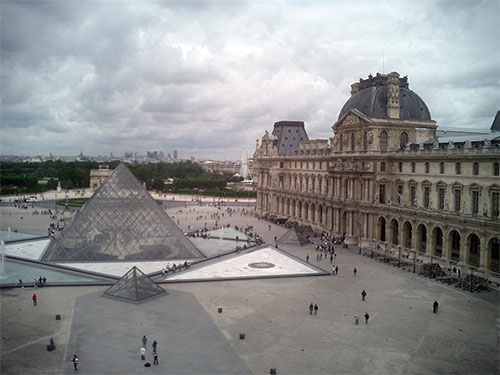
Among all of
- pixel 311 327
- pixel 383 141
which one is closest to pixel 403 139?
pixel 383 141

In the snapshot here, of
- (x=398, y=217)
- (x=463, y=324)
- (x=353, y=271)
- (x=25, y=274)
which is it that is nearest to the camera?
(x=463, y=324)

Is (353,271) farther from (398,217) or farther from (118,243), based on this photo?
(118,243)

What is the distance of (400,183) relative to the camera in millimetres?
44750

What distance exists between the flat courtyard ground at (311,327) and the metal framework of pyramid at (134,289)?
41.8 inches

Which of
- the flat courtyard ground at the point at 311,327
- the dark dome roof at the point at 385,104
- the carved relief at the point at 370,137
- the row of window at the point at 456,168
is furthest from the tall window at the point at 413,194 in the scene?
the flat courtyard ground at the point at 311,327

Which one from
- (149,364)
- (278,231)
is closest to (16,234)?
(278,231)

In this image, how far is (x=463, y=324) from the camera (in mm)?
24281

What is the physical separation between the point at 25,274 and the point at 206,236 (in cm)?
2188

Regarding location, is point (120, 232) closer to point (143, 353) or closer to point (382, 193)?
point (143, 353)

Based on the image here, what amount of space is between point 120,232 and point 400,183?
92.8ft

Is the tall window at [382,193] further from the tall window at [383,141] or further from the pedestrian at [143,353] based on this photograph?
the pedestrian at [143,353]

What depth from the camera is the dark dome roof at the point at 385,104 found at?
4862 cm

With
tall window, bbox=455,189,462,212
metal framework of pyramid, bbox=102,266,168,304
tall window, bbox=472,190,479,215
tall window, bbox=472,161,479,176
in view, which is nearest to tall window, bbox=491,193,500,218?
tall window, bbox=472,190,479,215

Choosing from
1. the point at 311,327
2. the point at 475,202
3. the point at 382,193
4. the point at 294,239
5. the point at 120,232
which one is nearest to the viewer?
the point at 311,327
